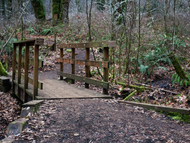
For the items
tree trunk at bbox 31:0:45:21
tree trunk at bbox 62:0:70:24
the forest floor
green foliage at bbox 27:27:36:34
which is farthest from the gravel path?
tree trunk at bbox 31:0:45:21

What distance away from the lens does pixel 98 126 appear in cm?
346

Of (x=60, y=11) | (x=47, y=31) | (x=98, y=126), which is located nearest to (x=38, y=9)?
(x=60, y=11)

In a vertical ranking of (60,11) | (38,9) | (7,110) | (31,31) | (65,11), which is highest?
(38,9)

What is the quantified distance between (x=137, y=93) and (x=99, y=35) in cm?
Answer: 838

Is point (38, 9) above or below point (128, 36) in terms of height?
above

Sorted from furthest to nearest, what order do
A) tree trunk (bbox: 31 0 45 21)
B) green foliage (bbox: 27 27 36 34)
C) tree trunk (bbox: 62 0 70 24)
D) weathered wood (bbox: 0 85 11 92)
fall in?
1. tree trunk (bbox: 31 0 45 21)
2. tree trunk (bbox: 62 0 70 24)
3. green foliage (bbox: 27 27 36 34)
4. weathered wood (bbox: 0 85 11 92)

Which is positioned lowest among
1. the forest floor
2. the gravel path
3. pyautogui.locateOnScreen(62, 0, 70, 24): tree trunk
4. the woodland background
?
the forest floor

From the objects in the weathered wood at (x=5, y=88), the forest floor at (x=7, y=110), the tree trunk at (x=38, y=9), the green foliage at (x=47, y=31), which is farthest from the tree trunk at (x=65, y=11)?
the forest floor at (x=7, y=110)

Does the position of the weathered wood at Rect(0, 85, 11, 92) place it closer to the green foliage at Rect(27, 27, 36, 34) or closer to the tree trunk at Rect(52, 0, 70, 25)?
the green foliage at Rect(27, 27, 36, 34)

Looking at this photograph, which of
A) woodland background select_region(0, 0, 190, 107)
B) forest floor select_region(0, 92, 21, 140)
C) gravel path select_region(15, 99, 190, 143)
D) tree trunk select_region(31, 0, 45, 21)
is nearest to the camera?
gravel path select_region(15, 99, 190, 143)

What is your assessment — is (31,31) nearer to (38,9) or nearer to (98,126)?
(38,9)

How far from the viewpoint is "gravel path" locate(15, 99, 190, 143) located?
3.08m

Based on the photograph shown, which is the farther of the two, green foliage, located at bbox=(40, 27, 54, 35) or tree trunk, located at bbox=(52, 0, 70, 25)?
tree trunk, located at bbox=(52, 0, 70, 25)

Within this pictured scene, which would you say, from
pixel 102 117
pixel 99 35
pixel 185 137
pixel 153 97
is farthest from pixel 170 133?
pixel 99 35
